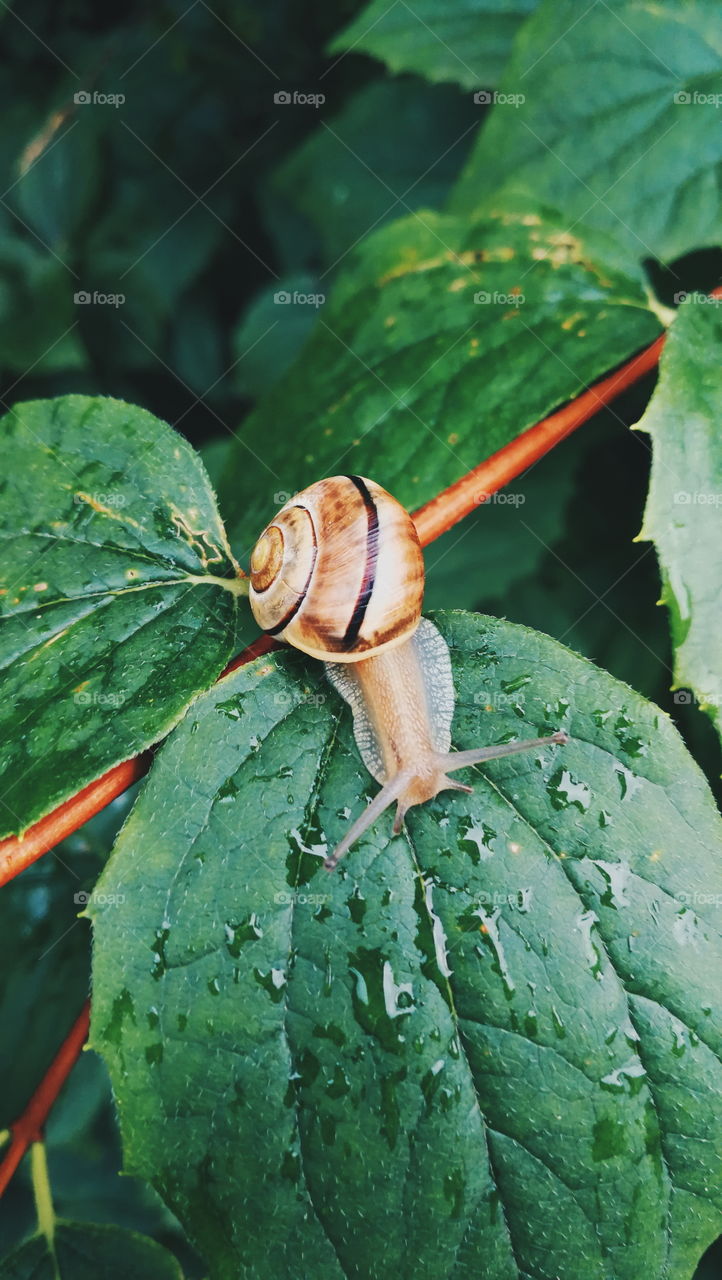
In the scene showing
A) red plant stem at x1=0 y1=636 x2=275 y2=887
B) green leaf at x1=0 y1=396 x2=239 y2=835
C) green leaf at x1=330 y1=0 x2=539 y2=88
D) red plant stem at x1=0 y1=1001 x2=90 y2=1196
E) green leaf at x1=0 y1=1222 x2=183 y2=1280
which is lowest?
green leaf at x1=0 y1=1222 x2=183 y2=1280

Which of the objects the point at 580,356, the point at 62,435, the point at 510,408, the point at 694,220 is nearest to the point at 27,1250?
the point at 62,435

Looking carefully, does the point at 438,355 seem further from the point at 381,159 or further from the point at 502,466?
the point at 381,159

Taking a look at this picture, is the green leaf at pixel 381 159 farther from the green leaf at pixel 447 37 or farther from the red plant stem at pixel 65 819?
the red plant stem at pixel 65 819

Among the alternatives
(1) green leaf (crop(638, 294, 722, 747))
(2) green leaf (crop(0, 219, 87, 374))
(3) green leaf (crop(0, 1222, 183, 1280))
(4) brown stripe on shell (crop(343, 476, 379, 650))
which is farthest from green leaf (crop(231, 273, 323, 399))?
(3) green leaf (crop(0, 1222, 183, 1280))

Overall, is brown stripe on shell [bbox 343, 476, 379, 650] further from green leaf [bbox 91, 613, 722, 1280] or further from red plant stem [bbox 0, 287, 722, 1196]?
green leaf [bbox 91, 613, 722, 1280]

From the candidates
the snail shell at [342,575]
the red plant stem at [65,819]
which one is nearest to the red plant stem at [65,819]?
the red plant stem at [65,819]

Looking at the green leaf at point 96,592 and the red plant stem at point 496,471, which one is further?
the red plant stem at point 496,471

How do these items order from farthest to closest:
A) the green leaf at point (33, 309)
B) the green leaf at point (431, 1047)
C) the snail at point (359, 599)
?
the green leaf at point (33, 309)
the snail at point (359, 599)
the green leaf at point (431, 1047)
